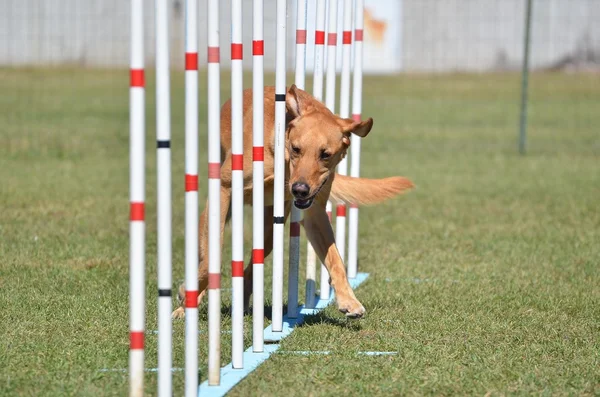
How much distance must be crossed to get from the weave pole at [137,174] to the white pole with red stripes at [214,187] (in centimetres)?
60

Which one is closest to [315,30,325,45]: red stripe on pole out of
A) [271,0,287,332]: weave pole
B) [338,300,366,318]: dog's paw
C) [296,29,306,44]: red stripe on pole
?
[296,29,306,44]: red stripe on pole

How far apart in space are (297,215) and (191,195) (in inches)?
71.5

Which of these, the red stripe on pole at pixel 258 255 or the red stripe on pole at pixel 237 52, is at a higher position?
the red stripe on pole at pixel 237 52

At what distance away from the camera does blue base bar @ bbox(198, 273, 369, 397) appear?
4422mm

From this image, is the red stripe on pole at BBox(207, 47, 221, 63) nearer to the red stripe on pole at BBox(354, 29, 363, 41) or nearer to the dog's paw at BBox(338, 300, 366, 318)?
the dog's paw at BBox(338, 300, 366, 318)

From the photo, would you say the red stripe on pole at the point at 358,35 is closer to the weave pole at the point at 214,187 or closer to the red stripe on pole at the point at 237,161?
the red stripe on pole at the point at 237,161

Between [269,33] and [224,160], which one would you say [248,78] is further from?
[224,160]

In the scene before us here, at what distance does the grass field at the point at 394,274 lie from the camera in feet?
15.6

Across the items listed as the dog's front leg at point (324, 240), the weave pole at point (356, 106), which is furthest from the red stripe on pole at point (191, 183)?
the weave pole at point (356, 106)

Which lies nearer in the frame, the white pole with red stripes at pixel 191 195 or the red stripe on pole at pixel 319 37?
the white pole with red stripes at pixel 191 195

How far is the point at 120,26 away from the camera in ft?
79.3

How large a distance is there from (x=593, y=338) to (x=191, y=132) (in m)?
2.77

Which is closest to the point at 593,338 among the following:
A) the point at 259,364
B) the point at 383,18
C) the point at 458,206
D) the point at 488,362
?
the point at 488,362

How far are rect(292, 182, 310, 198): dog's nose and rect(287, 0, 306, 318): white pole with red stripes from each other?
314 millimetres
